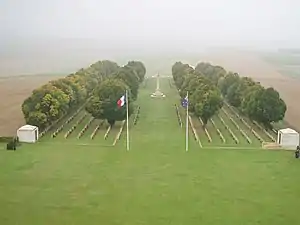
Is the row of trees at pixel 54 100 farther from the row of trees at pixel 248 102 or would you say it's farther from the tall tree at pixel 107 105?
the row of trees at pixel 248 102

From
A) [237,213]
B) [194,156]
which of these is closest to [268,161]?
[194,156]

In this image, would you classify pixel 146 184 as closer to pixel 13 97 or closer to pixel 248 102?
pixel 248 102

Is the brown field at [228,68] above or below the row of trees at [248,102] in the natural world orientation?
below

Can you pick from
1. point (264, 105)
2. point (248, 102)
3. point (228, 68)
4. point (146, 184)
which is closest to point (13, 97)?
point (248, 102)

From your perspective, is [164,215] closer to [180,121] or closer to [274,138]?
[274,138]

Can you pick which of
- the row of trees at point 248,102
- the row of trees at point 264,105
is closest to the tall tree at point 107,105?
the row of trees at point 248,102

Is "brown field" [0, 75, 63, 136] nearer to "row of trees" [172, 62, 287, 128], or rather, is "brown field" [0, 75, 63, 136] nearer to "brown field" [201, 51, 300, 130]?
"row of trees" [172, 62, 287, 128]
